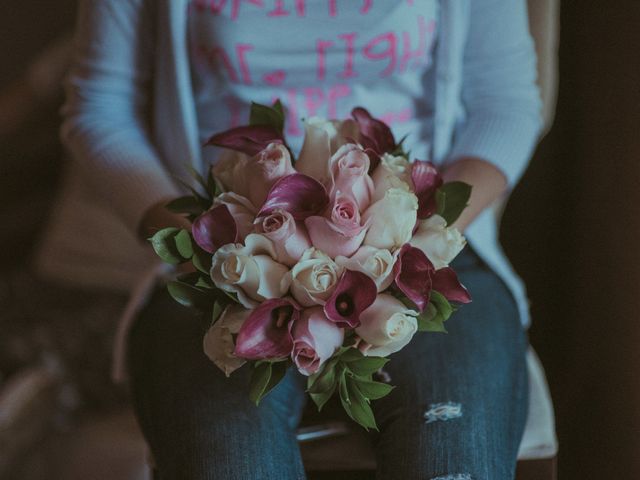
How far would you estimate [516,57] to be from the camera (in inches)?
36.2

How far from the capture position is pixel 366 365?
619 millimetres

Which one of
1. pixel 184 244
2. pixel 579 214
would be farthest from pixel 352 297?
pixel 579 214

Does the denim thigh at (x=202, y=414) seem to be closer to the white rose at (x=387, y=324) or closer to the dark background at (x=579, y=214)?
the white rose at (x=387, y=324)

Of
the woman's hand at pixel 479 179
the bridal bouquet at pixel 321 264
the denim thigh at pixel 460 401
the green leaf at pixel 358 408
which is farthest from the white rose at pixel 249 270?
the woman's hand at pixel 479 179

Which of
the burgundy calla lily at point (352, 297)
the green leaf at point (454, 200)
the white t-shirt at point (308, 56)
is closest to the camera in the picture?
the burgundy calla lily at point (352, 297)

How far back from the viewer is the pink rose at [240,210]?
2.02 feet

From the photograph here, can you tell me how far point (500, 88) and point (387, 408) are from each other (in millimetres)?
428

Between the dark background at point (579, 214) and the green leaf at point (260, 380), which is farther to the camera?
the dark background at point (579, 214)

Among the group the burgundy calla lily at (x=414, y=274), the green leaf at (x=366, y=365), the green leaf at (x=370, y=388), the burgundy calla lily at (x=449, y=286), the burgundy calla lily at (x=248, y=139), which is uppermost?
the burgundy calla lily at (x=248, y=139)

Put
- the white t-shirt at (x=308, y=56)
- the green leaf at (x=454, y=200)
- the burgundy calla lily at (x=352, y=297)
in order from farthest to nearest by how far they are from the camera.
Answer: the white t-shirt at (x=308, y=56) < the green leaf at (x=454, y=200) < the burgundy calla lily at (x=352, y=297)

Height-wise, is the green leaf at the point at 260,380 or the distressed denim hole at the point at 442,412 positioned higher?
the green leaf at the point at 260,380

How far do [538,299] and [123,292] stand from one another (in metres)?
0.76

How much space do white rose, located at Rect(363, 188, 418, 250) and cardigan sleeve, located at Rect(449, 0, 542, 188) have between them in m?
0.35

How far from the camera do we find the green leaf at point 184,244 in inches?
24.0
